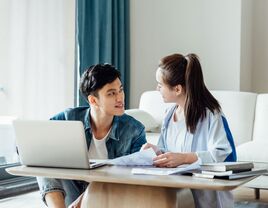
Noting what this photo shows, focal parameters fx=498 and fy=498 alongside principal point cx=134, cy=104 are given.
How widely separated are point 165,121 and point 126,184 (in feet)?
1.83

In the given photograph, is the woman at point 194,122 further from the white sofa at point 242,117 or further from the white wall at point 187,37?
the white wall at point 187,37

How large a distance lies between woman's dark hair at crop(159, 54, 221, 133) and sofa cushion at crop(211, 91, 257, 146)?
1.75 meters

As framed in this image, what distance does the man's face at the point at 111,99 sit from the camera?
6.57ft

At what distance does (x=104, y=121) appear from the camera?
207 cm

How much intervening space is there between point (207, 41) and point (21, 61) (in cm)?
170

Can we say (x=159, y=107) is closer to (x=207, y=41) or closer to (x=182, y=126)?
(x=207, y=41)

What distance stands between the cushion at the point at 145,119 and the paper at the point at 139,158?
2002 millimetres

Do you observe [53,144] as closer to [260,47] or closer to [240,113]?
→ [240,113]

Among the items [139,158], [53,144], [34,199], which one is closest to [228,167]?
[139,158]

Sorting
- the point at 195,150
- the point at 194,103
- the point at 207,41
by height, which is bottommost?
the point at 195,150

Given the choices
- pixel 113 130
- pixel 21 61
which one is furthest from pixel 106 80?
pixel 21 61

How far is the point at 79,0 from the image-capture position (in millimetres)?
4164

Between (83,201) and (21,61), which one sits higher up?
(21,61)

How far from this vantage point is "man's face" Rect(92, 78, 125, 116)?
2002 mm
